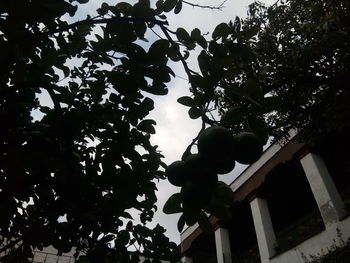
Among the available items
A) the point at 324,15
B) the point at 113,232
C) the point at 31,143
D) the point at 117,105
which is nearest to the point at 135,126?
the point at 117,105

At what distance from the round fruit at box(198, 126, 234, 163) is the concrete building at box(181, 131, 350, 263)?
370 inches

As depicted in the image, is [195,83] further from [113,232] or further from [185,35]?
[113,232]

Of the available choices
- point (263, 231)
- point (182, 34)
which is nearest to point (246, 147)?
point (182, 34)

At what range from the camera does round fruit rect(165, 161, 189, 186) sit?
1.53 metres

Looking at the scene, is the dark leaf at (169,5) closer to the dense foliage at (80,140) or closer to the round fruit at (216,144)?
the dense foliage at (80,140)

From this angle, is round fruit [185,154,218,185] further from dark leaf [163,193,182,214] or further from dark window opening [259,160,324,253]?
dark window opening [259,160,324,253]

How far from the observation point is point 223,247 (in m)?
15.2

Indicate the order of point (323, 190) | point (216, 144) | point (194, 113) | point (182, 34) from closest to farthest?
point (216, 144)
point (194, 113)
point (182, 34)
point (323, 190)

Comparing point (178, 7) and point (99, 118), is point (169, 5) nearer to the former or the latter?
point (178, 7)

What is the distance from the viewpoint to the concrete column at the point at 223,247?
591 inches

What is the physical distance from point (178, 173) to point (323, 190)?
1045 centimetres

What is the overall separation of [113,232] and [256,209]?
35.4 ft

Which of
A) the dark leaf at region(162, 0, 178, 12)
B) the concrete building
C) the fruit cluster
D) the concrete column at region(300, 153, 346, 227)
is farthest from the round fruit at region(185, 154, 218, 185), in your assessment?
the concrete column at region(300, 153, 346, 227)

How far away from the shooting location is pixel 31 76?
3.63 meters
